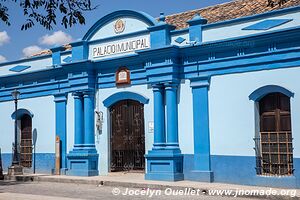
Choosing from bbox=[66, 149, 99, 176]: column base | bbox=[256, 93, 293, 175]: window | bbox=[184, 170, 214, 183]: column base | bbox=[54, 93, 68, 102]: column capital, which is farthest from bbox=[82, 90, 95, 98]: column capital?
bbox=[256, 93, 293, 175]: window

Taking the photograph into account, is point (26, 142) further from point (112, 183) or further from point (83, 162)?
point (112, 183)

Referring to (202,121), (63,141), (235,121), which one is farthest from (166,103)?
(63,141)

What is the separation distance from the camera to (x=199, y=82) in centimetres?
1395

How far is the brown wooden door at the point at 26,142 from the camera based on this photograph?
18562mm

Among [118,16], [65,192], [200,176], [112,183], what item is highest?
[118,16]

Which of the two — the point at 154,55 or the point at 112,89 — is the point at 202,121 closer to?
the point at 154,55

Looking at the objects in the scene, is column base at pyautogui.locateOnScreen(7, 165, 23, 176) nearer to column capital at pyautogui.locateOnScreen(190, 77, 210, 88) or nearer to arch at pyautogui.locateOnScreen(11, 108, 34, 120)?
arch at pyautogui.locateOnScreen(11, 108, 34, 120)

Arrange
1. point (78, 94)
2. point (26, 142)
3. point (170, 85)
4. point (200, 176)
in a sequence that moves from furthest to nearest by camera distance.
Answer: point (26, 142)
point (78, 94)
point (170, 85)
point (200, 176)

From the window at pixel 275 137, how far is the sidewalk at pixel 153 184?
0.73 m

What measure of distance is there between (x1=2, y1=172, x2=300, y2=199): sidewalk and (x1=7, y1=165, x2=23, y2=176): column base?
217 mm

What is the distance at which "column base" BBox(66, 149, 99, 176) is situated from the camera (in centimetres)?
1597

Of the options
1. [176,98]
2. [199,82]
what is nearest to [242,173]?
[199,82]

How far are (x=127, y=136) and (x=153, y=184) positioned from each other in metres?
2.99

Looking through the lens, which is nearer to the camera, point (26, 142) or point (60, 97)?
point (60, 97)
